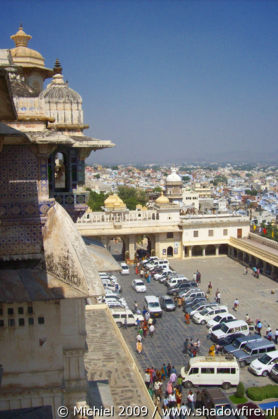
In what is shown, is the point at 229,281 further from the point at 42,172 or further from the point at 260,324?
the point at 42,172

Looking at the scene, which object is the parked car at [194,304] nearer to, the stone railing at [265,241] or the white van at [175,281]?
the white van at [175,281]

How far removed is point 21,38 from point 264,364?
44.7ft

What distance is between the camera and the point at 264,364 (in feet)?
53.1

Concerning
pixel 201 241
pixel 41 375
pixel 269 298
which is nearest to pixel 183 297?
pixel 269 298

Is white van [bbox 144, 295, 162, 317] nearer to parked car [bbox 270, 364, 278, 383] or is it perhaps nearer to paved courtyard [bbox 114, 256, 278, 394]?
paved courtyard [bbox 114, 256, 278, 394]

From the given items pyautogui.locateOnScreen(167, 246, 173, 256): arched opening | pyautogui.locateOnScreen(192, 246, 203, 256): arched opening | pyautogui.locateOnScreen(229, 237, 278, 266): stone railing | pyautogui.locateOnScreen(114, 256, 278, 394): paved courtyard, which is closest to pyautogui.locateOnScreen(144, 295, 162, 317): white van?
pyautogui.locateOnScreen(114, 256, 278, 394): paved courtyard

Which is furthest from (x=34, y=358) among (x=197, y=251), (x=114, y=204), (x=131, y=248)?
(x=197, y=251)

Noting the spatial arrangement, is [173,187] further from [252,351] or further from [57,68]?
[57,68]

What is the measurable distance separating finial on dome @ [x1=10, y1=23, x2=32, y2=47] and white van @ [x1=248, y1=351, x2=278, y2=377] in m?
13.4

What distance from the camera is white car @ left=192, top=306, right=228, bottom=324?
21516 millimetres

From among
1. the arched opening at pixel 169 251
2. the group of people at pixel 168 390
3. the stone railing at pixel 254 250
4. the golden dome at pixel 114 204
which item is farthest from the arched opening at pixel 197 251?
the group of people at pixel 168 390

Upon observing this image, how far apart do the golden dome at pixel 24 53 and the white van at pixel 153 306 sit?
1432 centimetres

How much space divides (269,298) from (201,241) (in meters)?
11.2

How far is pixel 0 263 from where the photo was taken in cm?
741
